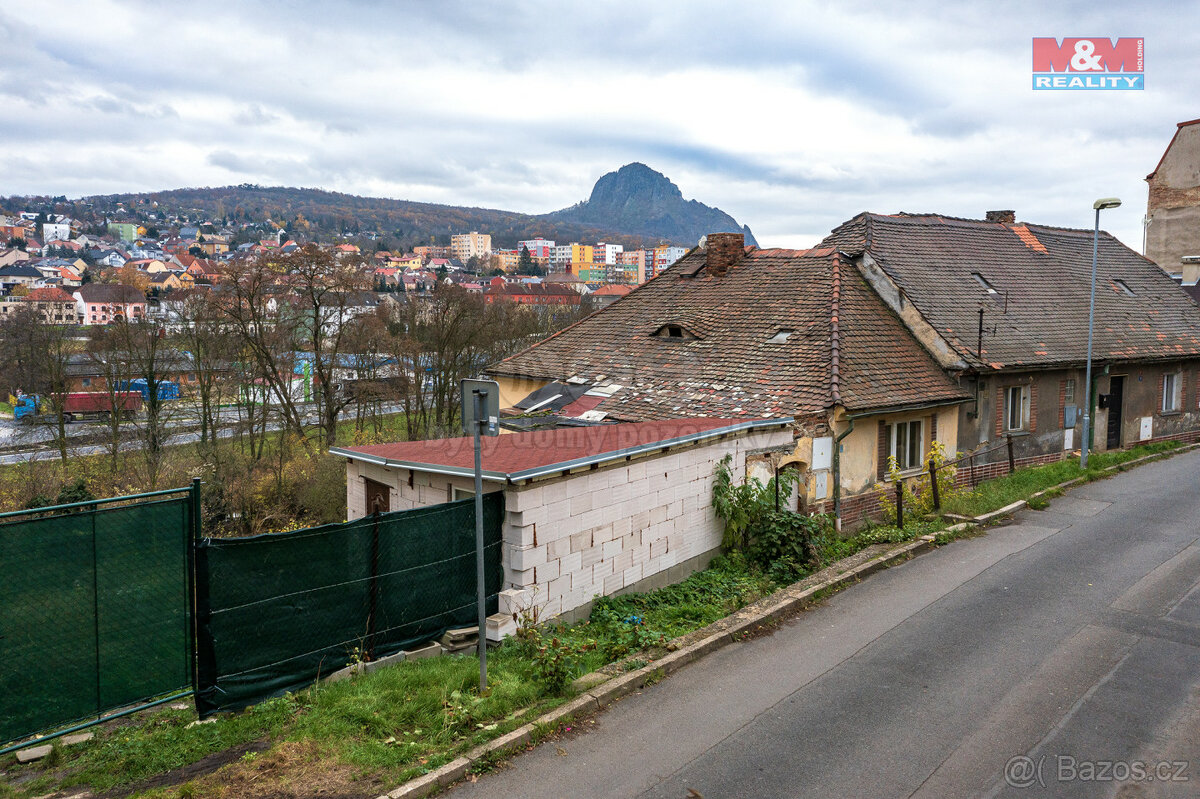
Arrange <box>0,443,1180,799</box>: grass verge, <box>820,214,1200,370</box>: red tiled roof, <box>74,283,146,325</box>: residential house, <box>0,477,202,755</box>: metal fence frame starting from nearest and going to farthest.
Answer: <box>0,443,1180,799</box>: grass verge, <box>0,477,202,755</box>: metal fence frame, <box>820,214,1200,370</box>: red tiled roof, <box>74,283,146,325</box>: residential house

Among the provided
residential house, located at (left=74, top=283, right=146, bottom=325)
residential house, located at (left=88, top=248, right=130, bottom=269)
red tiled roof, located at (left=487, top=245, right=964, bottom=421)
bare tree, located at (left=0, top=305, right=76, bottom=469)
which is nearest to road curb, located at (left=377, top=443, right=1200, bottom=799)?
red tiled roof, located at (left=487, top=245, right=964, bottom=421)

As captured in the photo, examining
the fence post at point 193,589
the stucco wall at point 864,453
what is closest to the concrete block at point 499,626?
the fence post at point 193,589

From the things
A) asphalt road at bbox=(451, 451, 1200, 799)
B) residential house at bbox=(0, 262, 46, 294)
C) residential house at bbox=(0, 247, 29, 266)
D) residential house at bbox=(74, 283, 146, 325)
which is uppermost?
residential house at bbox=(0, 247, 29, 266)

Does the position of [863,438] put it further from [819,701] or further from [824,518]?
[819,701]

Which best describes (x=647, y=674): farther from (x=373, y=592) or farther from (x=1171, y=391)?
(x=1171, y=391)

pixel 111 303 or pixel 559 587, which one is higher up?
pixel 111 303

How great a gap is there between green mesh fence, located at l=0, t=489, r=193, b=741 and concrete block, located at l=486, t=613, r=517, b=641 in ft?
9.97

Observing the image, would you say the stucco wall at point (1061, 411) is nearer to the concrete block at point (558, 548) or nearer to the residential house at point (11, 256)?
the concrete block at point (558, 548)

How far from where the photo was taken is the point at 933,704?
23.5 ft

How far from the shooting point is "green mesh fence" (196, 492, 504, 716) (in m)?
6.71

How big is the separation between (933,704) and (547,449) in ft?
19.0

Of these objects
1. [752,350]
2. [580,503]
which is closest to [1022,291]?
[752,350]

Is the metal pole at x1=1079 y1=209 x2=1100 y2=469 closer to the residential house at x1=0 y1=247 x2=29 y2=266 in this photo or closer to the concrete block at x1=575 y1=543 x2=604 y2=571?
the concrete block at x1=575 y1=543 x2=604 y2=571

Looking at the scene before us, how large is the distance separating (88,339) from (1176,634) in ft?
133
